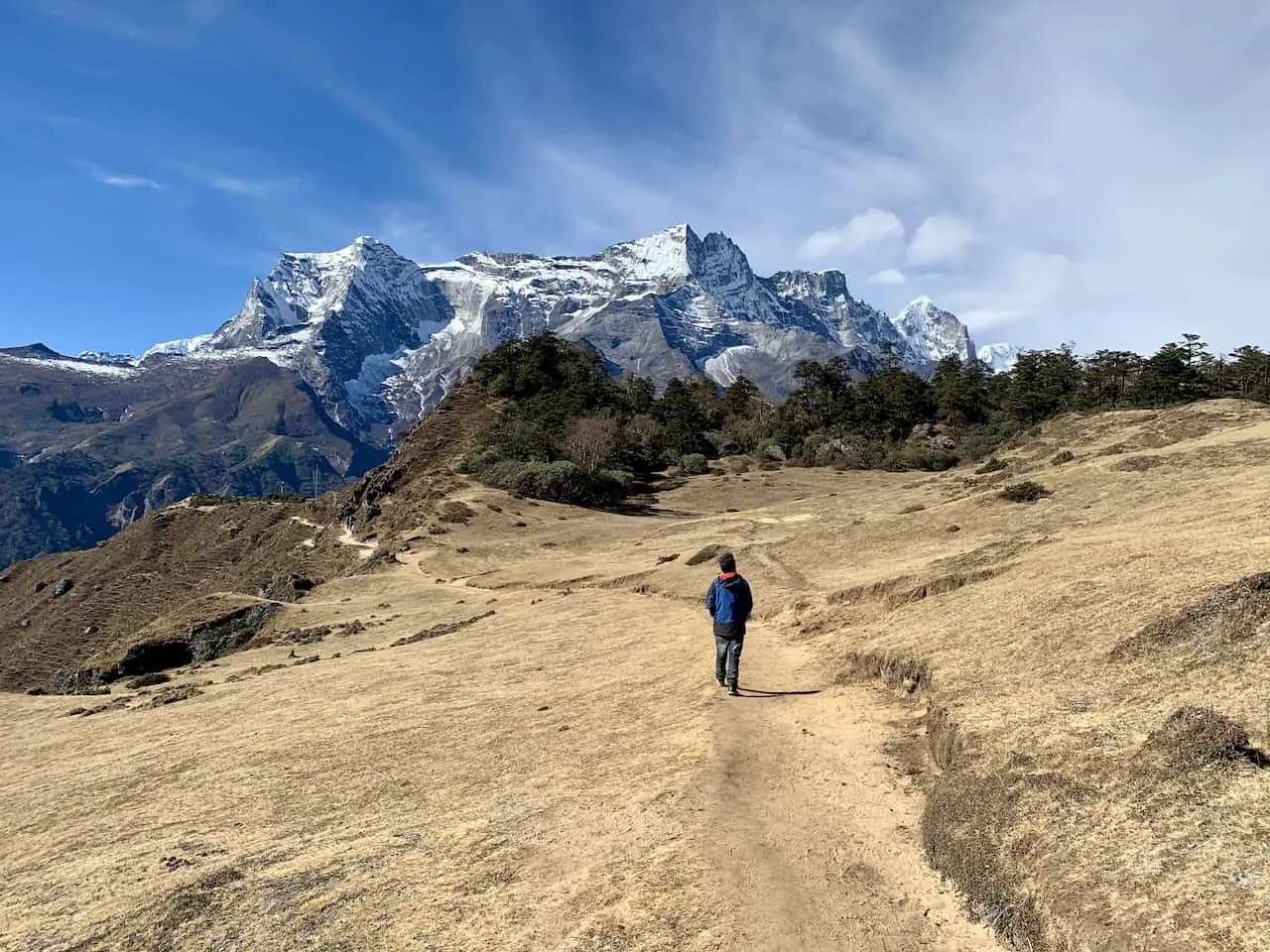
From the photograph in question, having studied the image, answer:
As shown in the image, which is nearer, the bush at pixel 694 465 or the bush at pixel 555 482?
the bush at pixel 555 482

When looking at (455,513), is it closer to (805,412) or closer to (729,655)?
(729,655)

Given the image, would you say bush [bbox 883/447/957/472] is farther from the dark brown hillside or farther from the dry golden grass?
the dry golden grass

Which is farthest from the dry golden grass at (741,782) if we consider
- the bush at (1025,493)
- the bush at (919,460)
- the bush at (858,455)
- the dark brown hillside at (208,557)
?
the bush at (858,455)

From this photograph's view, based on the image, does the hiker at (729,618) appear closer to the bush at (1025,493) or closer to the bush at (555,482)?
the bush at (1025,493)

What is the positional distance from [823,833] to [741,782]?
4.21ft

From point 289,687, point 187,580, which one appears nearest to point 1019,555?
point 289,687

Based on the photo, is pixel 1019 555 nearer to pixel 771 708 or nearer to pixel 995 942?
pixel 771 708

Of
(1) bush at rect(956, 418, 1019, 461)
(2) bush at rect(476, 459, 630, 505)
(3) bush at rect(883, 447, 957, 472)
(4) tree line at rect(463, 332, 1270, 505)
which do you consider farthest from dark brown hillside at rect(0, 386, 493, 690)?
(1) bush at rect(956, 418, 1019, 461)

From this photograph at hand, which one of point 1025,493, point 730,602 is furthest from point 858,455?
point 730,602

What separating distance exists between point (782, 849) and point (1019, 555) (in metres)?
11.8

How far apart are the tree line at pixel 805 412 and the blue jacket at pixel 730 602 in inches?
1745

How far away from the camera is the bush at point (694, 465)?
7238 cm

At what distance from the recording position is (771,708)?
12133mm

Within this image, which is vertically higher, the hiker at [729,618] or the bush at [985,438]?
the bush at [985,438]
